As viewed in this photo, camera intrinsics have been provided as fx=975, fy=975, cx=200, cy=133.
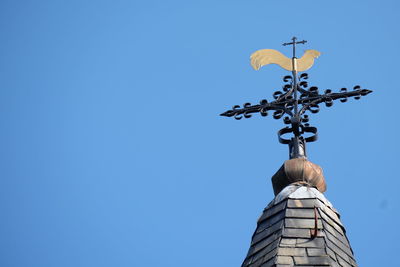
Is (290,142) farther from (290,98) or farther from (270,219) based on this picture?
(270,219)

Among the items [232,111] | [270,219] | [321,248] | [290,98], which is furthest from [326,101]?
[321,248]

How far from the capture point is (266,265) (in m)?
11.2

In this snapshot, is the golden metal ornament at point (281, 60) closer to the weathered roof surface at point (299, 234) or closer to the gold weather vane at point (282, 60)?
the gold weather vane at point (282, 60)

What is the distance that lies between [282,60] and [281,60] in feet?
0.05

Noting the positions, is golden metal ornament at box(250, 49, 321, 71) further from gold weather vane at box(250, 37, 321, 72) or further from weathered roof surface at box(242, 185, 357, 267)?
weathered roof surface at box(242, 185, 357, 267)

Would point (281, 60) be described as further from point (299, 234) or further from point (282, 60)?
point (299, 234)

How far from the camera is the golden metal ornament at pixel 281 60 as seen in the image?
14586 mm

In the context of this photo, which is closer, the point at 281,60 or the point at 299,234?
the point at 299,234

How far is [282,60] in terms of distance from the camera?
48.1 ft

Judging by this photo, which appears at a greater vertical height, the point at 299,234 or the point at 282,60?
the point at 282,60

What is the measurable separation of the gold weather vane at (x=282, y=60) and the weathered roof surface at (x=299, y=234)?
239 cm

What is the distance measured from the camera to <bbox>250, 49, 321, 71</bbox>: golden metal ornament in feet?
47.9

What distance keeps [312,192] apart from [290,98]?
194 cm

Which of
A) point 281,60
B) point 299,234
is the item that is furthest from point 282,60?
point 299,234
